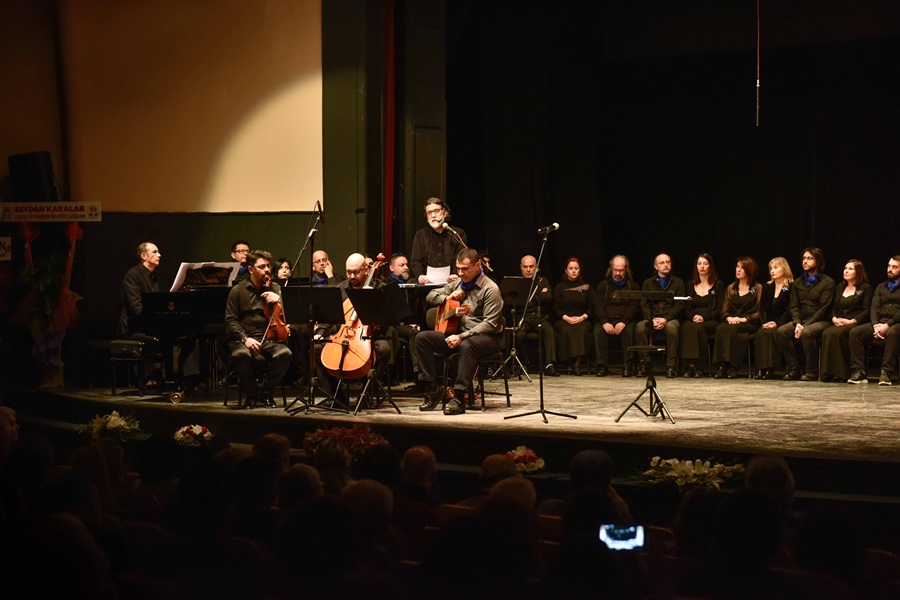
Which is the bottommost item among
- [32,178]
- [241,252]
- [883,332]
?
[883,332]

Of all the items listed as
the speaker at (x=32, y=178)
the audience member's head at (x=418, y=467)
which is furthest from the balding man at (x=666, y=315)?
the audience member's head at (x=418, y=467)

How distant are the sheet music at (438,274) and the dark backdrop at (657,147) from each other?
253 centimetres

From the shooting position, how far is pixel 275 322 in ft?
28.8

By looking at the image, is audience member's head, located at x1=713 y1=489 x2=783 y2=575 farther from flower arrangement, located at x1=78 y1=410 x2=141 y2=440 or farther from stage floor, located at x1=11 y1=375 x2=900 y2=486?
flower arrangement, located at x1=78 y1=410 x2=141 y2=440

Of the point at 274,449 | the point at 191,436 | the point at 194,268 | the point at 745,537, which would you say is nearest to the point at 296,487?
the point at 274,449

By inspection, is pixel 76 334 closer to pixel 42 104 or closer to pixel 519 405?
pixel 42 104

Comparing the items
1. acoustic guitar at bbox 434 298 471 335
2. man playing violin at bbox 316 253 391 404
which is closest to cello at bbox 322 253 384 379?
man playing violin at bbox 316 253 391 404

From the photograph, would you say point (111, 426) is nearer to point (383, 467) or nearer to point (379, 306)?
point (379, 306)

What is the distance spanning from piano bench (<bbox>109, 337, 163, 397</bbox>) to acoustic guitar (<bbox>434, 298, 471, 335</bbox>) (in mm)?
2840

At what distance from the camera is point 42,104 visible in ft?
38.1

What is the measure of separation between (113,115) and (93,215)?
134cm

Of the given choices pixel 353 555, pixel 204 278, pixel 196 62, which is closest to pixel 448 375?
pixel 204 278

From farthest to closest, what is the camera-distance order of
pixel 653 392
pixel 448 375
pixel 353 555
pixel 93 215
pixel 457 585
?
pixel 93 215 < pixel 448 375 < pixel 653 392 < pixel 353 555 < pixel 457 585

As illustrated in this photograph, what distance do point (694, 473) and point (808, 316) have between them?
208 inches
